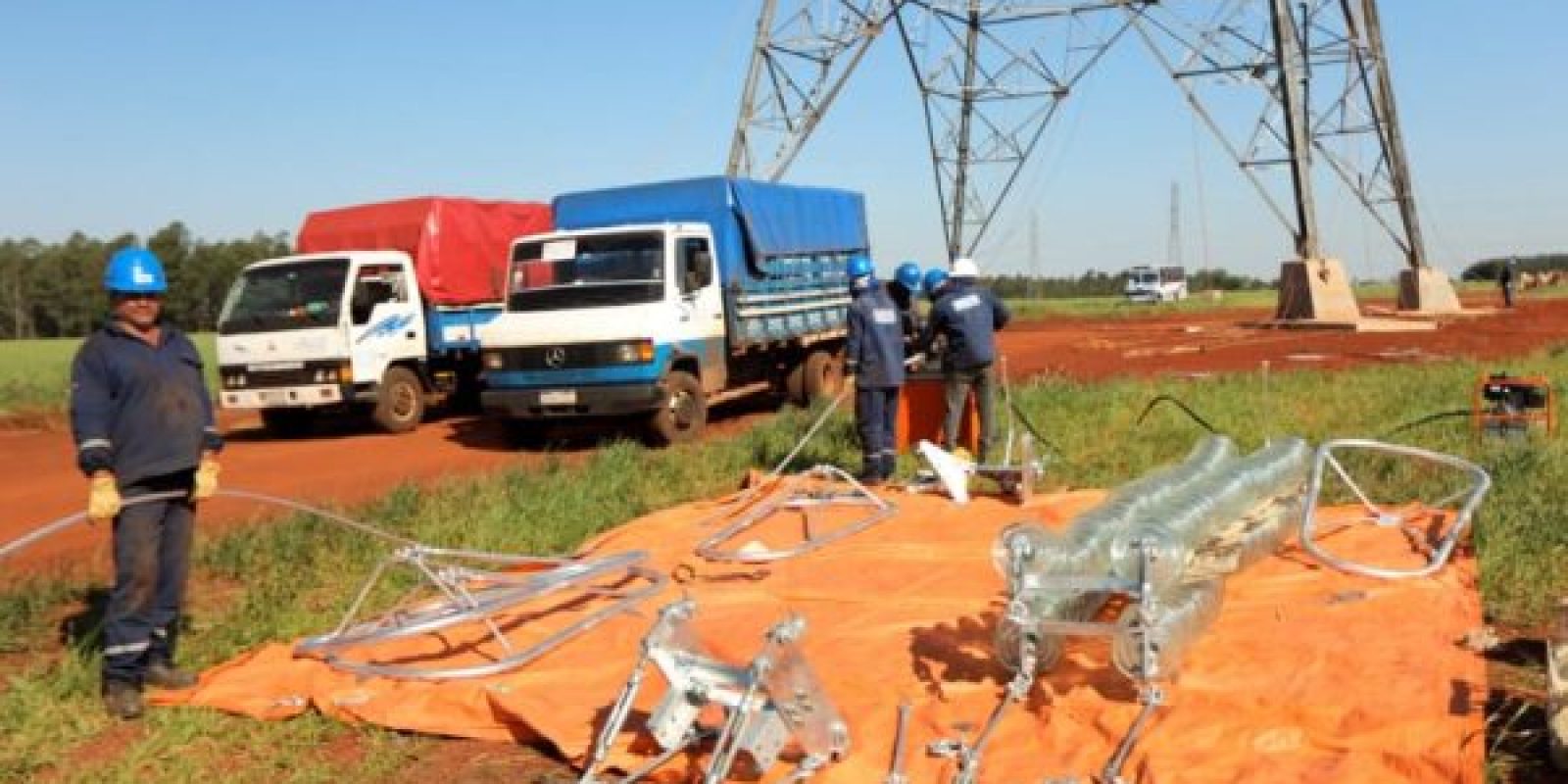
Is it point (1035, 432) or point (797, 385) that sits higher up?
point (797, 385)

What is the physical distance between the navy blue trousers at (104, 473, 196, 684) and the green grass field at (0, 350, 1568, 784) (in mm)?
282

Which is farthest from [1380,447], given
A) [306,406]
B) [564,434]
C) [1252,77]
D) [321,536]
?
[1252,77]

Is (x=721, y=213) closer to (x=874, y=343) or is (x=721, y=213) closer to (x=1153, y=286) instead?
(x=874, y=343)

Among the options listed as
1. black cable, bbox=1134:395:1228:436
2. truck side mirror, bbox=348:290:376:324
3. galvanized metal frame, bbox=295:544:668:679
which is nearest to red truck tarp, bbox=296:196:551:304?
truck side mirror, bbox=348:290:376:324

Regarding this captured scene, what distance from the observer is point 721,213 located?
1477 cm

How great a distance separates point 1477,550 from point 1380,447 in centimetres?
70

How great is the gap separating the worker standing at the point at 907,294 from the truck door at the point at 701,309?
267 cm

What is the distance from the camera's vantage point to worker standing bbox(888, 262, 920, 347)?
38.0 ft

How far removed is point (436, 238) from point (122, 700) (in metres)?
11.6

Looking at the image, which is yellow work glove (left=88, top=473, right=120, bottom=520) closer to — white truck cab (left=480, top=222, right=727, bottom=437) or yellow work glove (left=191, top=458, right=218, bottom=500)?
yellow work glove (left=191, top=458, right=218, bottom=500)

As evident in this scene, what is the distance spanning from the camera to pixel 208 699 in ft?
18.4

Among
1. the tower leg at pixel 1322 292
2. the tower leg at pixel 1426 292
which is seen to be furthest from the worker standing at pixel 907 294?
the tower leg at pixel 1426 292

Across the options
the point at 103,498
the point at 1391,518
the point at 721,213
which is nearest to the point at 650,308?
the point at 721,213

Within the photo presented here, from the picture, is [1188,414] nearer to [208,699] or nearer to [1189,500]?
[1189,500]
